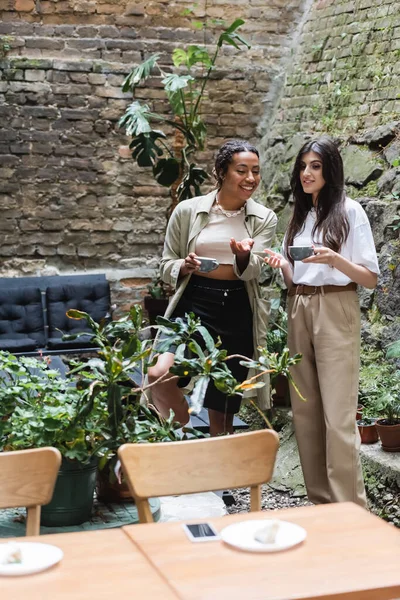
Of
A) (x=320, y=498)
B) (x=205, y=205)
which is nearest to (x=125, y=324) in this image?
(x=205, y=205)

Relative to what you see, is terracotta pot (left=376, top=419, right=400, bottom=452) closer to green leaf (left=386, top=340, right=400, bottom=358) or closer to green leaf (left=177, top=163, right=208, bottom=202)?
green leaf (left=386, top=340, right=400, bottom=358)

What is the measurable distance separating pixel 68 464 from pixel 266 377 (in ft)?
4.47

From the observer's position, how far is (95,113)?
7.69 meters

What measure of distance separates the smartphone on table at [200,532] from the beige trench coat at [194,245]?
73.8 inches

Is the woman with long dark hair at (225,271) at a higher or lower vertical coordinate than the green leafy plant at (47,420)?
higher

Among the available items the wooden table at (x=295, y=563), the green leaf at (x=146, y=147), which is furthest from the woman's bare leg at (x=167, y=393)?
the green leaf at (x=146, y=147)

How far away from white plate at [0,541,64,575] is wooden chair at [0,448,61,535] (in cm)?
40

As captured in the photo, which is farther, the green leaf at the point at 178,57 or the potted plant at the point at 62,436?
the green leaf at the point at 178,57

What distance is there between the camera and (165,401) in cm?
391

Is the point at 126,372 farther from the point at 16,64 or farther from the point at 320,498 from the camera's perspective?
the point at 16,64

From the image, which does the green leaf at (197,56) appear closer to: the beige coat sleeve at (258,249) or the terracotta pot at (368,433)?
the beige coat sleeve at (258,249)

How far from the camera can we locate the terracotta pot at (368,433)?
4891mm

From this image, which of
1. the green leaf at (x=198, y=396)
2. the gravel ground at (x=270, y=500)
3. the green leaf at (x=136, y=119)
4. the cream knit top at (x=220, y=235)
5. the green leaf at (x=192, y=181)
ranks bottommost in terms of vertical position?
the gravel ground at (x=270, y=500)

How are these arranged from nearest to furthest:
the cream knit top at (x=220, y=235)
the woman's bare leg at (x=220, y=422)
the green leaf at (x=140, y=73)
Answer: the cream knit top at (x=220, y=235)
the woman's bare leg at (x=220, y=422)
the green leaf at (x=140, y=73)
